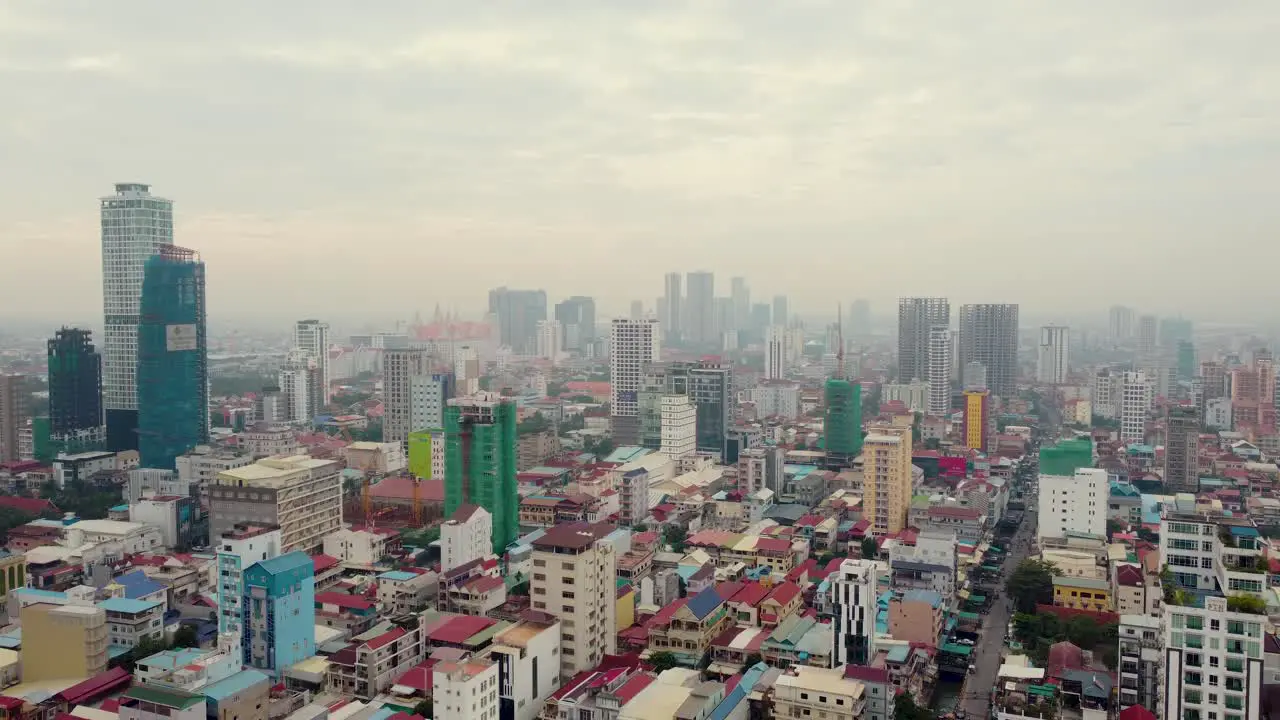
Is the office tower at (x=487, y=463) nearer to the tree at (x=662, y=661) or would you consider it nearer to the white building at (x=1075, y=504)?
the tree at (x=662, y=661)

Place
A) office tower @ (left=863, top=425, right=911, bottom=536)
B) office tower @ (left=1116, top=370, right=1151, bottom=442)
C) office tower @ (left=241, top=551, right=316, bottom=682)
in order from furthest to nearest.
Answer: office tower @ (left=1116, top=370, right=1151, bottom=442) → office tower @ (left=863, top=425, right=911, bottom=536) → office tower @ (left=241, top=551, right=316, bottom=682)

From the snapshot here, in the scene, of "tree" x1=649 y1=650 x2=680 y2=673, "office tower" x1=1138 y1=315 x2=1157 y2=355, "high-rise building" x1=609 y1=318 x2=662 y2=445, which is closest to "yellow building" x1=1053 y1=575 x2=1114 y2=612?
"tree" x1=649 y1=650 x2=680 y2=673

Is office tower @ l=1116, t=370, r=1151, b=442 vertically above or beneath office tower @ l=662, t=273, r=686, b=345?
beneath

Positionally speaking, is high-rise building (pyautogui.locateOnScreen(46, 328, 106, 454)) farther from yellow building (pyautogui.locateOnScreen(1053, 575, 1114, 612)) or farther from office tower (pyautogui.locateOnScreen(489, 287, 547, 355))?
yellow building (pyautogui.locateOnScreen(1053, 575, 1114, 612))

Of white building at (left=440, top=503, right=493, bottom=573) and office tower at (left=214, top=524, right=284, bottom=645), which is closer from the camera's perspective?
office tower at (left=214, top=524, right=284, bottom=645)

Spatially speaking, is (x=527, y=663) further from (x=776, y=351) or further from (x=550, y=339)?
(x=776, y=351)

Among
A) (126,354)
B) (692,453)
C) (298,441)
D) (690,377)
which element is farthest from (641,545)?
(126,354)
